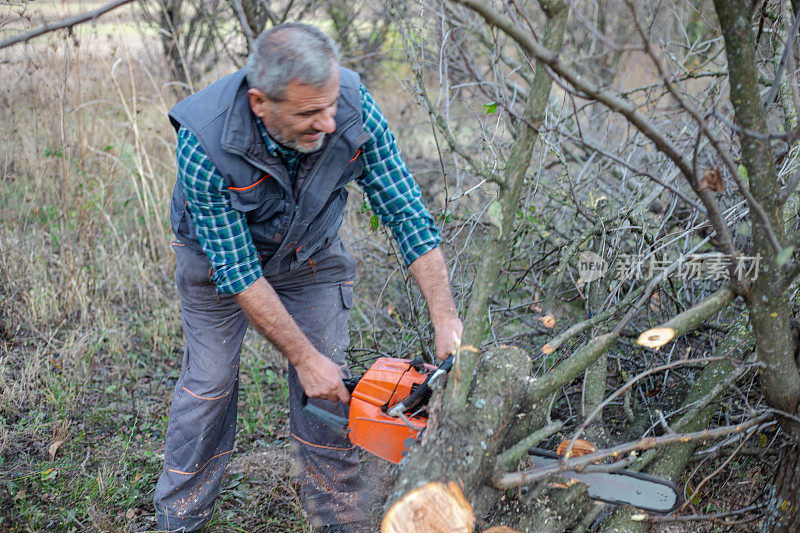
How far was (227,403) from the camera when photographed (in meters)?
2.67

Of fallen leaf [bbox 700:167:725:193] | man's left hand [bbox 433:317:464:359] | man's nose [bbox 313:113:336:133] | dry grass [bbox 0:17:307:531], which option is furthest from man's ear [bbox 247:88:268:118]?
dry grass [bbox 0:17:307:531]

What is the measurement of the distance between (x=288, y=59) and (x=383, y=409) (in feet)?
3.95

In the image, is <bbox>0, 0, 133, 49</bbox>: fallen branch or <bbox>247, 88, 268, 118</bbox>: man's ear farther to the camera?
<bbox>247, 88, 268, 118</bbox>: man's ear

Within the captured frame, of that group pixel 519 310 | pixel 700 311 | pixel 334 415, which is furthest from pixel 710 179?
pixel 519 310

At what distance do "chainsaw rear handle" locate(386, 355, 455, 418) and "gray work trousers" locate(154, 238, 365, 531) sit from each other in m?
0.64

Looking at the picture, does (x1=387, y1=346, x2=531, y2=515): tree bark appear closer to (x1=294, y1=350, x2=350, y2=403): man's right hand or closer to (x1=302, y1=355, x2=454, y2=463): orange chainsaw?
(x1=302, y1=355, x2=454, y2=463): orange chainsaw

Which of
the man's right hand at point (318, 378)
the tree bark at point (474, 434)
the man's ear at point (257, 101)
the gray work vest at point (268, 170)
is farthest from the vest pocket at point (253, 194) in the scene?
the tree bark at point (474, 434)

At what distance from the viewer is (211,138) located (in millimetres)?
2111

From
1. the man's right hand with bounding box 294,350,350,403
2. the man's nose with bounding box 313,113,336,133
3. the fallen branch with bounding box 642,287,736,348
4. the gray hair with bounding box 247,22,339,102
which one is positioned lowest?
the man's right hand with bounding box 294,350,350,403

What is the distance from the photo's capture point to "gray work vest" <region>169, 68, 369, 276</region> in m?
2.12

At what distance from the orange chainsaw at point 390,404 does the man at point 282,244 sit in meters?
0.12

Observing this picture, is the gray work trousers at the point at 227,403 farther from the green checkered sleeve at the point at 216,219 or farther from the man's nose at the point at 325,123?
the man's nose at the point at 325,123

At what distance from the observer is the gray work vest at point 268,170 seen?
212cm

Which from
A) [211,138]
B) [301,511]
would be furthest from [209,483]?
[211,138]
